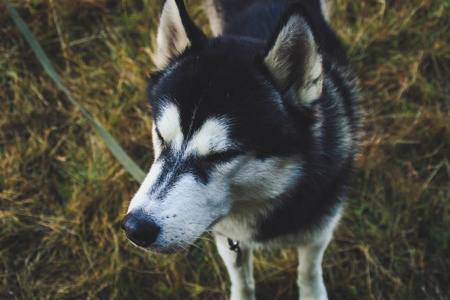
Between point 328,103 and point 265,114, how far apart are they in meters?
0.54

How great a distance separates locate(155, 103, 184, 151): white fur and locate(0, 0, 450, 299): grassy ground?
1340 mm

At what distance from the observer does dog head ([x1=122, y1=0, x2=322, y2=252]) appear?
1644mm

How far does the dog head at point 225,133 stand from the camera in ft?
5.39

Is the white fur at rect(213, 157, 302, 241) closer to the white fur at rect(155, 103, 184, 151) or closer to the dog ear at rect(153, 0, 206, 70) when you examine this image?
the white fur at rect(155, 103, 184, 151)

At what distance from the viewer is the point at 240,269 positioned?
253 centimetres

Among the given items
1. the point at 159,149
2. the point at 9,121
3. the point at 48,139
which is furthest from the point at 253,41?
the point at 9,121

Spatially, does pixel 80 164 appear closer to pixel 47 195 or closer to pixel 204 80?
pixel 47 195

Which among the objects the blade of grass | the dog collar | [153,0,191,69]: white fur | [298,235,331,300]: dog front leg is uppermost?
[153,0,191,69]: white fur

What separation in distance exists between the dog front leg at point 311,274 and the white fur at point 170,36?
136 cm

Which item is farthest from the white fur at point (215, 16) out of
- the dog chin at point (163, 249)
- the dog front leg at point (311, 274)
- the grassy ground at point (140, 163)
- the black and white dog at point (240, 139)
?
the dog chin at point (163, 249)

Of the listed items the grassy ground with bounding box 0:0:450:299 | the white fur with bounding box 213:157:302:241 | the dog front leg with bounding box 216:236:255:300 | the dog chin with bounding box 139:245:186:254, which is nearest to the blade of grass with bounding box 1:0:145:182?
the grassy ground with bounding box 0:0:450:299

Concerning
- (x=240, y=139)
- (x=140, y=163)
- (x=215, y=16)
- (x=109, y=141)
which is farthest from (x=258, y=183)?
(x=215, y=16)

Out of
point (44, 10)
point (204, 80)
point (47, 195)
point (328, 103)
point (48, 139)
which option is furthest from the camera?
point (44, 10)

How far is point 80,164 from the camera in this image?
3371mm
